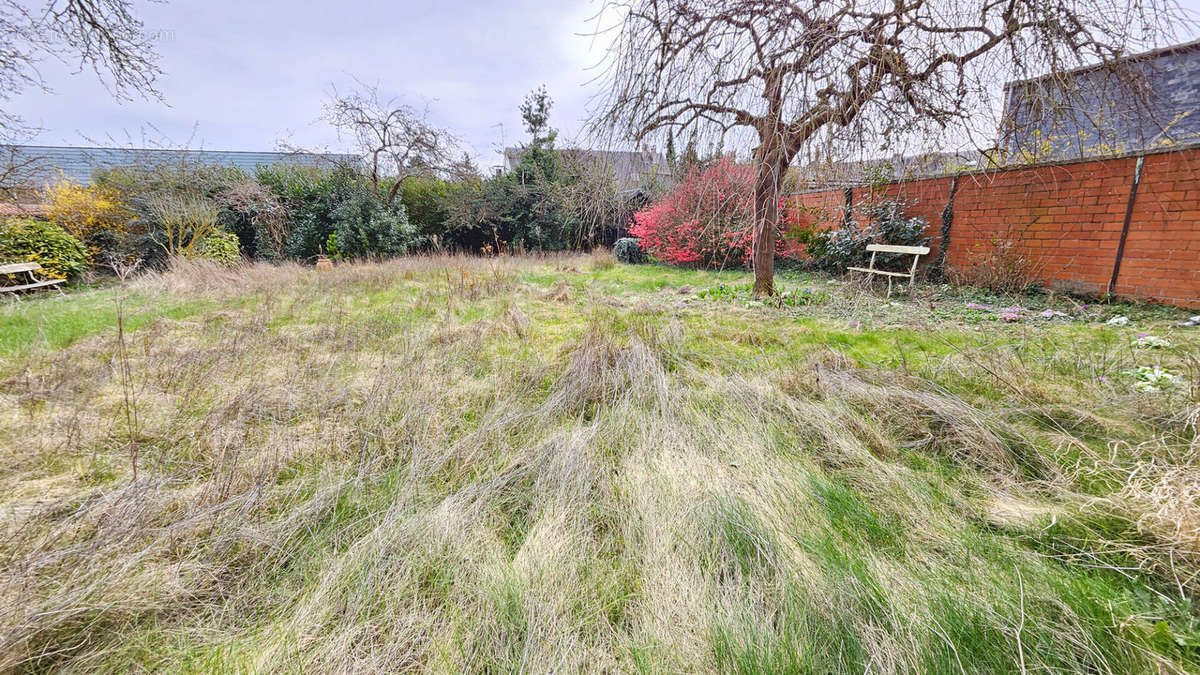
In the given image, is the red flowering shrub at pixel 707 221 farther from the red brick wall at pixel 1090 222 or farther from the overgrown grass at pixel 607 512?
the red brick wall at pixel 1090 222

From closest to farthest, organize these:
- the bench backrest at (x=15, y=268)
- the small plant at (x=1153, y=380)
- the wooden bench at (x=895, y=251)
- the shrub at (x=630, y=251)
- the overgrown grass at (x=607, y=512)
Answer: the overgrown grass at (x=607, y=512)
the small plant at (x=1153, y=380)
the wooden bench at (x=895, y=251)
the bench backrest at (x=15, y=268)
the shrub at (x=630, y=251)

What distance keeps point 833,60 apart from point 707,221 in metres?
1.24

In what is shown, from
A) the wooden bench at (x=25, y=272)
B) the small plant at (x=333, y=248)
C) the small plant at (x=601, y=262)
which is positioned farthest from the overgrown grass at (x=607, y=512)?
the small plant at (x=333, y=248)

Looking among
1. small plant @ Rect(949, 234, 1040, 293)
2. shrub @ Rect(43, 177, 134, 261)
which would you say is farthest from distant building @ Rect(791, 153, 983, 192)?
shrub @ Rect(43, 177, 134, 261)

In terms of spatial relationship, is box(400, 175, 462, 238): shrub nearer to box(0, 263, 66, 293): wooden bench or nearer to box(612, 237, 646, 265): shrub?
box(612, 237, 646, 265): shrub

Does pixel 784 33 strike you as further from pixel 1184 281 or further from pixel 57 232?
pixel 57 232

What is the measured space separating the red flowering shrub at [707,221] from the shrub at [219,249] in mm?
9781

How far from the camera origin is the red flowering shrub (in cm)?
300

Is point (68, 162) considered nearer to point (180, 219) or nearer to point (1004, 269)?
point (180, 219)

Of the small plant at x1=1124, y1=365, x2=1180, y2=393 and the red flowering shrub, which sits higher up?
the red flowering shrub

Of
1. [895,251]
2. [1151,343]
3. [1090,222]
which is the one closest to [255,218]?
[895,251]

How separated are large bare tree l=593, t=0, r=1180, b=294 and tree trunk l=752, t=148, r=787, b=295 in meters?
0.04

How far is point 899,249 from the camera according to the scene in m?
5.99

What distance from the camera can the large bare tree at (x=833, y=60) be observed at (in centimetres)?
232
